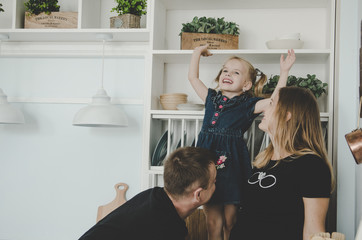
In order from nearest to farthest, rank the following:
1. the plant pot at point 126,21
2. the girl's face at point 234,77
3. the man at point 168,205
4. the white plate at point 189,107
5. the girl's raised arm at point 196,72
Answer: the man at point 168,205 < the girl's face at point 234,77 < the girl's raised arm at point 196,72 < the white plate at point 189,107 < the plant pot at point 126,21

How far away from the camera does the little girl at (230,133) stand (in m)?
1.80

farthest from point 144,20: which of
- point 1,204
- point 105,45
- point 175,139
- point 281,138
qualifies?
point 1,204

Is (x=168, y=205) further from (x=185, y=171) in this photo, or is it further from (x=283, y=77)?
(x=283, y=77)

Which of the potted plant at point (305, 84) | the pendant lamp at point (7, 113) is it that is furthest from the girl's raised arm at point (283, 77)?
the pendant lamp at point (7, 113)

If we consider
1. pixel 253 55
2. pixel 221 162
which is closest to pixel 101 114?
pixel 221 162

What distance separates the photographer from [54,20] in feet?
7.55

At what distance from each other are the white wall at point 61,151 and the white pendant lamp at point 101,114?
27cm

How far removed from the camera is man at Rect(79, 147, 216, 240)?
1.26m

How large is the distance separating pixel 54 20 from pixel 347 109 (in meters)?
1.69

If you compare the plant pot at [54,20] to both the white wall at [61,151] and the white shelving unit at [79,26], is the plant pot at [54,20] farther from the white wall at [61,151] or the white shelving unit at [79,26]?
the white wall at [61,151]

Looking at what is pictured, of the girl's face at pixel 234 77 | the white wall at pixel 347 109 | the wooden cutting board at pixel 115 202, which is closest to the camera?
the white wall at pixel 347 109

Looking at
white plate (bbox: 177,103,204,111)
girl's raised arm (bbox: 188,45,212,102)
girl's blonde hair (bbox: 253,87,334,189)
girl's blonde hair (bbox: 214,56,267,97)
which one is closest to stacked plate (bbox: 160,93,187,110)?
white plate (bbox: 177,103,204,111)

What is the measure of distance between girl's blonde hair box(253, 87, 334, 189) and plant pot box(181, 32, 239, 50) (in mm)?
685

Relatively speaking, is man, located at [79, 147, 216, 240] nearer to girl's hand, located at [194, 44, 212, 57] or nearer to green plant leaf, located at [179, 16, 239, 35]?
girl's hand, located at [194, 44, 212, 57]
